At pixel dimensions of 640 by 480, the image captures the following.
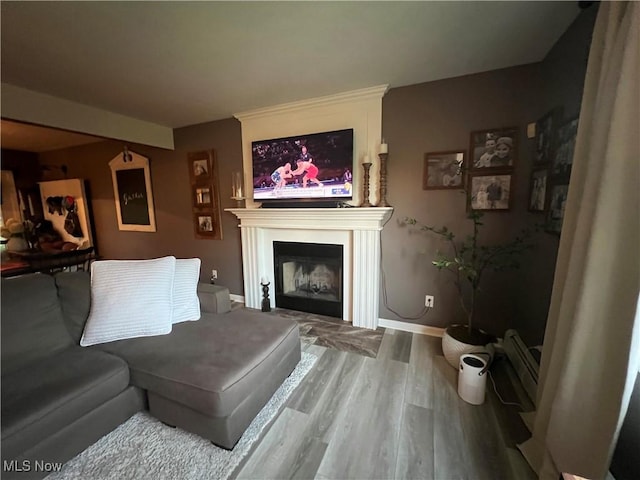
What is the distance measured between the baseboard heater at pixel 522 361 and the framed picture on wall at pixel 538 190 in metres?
0.96

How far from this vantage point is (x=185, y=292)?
1766 mm

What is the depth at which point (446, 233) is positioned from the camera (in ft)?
7.06

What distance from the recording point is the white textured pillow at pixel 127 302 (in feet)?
4.86

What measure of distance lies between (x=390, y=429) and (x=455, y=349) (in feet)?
2.63

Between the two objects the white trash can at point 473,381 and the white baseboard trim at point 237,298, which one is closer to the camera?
the white trash can at point 473,381

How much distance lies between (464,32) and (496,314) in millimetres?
2080

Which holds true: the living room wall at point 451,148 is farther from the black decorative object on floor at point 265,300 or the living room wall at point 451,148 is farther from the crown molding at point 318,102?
the black decorative object on floor at point 265,300

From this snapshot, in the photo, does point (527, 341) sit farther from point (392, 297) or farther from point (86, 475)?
point (86, 475)

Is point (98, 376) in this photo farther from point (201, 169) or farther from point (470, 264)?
point (201, 169)

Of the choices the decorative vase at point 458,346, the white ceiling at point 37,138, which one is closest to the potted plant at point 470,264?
the decorative vase at point 458,346

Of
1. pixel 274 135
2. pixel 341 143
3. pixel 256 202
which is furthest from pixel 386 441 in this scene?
pixel 274 135

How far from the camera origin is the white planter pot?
1.81 metres

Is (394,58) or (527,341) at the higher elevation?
(394,58)

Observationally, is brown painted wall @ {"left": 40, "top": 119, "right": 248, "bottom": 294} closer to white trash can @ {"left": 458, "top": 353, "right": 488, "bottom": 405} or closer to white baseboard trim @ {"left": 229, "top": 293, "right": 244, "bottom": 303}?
white baseboard trim @ {"left": 229, "top": 293, "right": 244, "bottom": 303}
